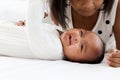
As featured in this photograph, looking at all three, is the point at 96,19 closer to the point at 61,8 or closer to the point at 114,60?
the point at 61,8

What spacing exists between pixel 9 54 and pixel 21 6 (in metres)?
0.63

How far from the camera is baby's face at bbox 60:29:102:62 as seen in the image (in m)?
1.04

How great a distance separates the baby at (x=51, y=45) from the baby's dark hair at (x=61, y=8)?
153mm

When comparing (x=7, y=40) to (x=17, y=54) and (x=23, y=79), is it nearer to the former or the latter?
(x=17, y=54)

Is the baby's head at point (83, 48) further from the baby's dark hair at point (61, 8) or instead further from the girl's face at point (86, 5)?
the baby's dark hair at point (61, 8)

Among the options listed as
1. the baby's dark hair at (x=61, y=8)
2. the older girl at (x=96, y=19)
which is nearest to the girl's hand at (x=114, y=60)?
the older girl at (x=96, y=19)

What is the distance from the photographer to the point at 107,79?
83 centimetres

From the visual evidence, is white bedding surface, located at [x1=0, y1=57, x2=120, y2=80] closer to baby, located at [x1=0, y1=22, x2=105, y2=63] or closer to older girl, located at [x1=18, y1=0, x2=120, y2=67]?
baby, located at [x1=0, y1=22, x2=105, y2=63]

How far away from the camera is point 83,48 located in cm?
104

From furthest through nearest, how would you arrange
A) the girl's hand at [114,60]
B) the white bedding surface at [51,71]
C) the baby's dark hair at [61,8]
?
the baby's dark hair at [61,8], the girl's hand at [114,60], the white bedding surface at [51,71]

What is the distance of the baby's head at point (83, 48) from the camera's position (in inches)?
40.8

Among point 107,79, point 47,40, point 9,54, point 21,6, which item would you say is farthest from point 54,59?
point 21,6

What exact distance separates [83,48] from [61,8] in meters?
0.30

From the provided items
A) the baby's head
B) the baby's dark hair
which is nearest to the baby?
the baby's head
